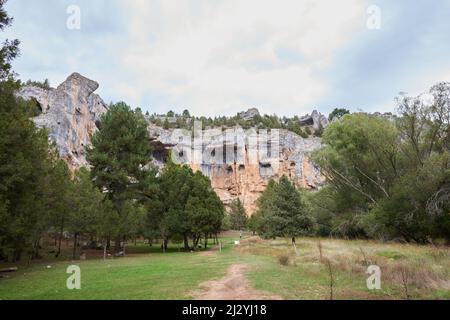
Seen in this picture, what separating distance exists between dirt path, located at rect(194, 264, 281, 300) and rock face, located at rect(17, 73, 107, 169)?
47.1m

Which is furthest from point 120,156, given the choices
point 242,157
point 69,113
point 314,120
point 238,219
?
point 314,120

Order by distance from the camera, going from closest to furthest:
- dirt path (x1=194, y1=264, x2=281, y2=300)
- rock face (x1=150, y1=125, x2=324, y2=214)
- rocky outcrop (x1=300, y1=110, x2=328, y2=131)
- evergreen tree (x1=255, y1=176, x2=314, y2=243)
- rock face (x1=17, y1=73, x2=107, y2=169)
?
dirt path (x1=194, y1=264, x2=281, y2=300)
evergreen tree (x1=255, y1=176, x2=314, y2=243)
rock face (x1=17, y1=73, x2=107, y2=169)
rock face (x1=150, y1=125, x2=324, y2=214)
rocky outcrop (x1=300, y1=110, x2=328, y2=131)

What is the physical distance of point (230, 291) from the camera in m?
10.4

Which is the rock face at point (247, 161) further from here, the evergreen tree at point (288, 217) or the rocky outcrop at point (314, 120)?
the evergreen tree at point (288, 217)

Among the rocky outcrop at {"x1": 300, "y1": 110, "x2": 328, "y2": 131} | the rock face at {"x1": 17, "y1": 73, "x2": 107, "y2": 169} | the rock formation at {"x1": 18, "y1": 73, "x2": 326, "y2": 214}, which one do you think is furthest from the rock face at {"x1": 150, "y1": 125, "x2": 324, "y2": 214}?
the rock face at {"x1": 17, "y1": 73, "x2": 107, "y2": 169}

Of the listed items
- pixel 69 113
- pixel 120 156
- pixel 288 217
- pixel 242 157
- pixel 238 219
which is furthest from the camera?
pixel 242 157

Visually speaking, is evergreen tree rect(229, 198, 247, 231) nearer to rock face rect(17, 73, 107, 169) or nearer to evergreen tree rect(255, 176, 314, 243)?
rock face rect(17, 73, 107, 169)

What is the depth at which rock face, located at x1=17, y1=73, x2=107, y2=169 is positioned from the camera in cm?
5481

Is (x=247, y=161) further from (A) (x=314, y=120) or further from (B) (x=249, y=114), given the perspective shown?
(A) (x=314, y=120)

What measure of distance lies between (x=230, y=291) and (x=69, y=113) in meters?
55.7

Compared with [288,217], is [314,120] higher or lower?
higher

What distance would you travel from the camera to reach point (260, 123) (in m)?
106
